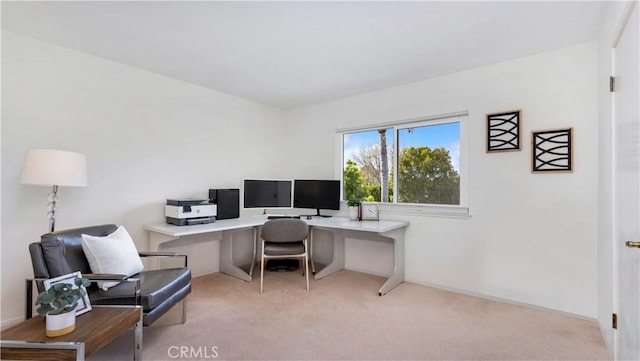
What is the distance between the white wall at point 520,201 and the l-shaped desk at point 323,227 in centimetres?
22

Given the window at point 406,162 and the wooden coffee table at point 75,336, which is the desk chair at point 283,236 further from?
the wooden coffee table at point 75,336

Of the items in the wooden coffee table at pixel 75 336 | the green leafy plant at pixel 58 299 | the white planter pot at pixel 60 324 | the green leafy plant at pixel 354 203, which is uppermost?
the green leafy plant at pixel 354 203

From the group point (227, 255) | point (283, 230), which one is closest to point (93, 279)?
point (283, 230)

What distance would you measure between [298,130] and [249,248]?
1903 mm

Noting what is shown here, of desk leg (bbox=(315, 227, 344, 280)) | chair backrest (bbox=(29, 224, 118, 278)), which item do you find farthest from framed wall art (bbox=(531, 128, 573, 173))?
chair backrest (bbox=(29, 224, 118, 278))

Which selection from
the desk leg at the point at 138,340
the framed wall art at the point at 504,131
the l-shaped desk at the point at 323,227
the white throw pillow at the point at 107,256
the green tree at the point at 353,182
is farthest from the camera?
the green tree at the point at 353,182

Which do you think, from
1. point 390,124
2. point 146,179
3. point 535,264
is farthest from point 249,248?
point 535,264

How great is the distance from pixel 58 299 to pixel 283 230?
1.94 metres

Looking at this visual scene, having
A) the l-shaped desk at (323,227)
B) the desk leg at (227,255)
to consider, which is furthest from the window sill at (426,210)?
the desk leg at (227,255)

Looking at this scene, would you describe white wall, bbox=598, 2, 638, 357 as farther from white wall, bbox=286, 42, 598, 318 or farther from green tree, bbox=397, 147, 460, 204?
green tree, bbox=397, 147, 460, 204

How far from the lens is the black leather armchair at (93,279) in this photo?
6.14 feet

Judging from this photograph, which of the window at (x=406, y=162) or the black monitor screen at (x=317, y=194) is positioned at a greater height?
the window at (x=406, y=162)

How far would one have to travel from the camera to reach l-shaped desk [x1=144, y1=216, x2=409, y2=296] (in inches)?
115

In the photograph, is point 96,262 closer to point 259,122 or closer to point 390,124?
point 259,122
